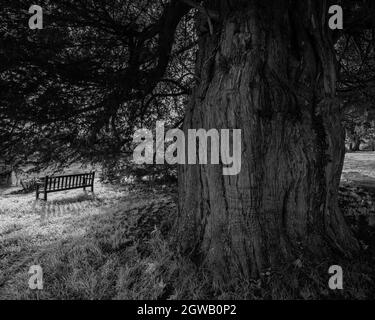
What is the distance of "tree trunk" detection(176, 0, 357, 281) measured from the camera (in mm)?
2668

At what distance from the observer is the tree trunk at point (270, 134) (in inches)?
105

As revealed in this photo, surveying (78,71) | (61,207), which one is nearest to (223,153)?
(78,71)

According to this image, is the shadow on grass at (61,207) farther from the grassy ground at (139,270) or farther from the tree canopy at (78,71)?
the tree canopy at (78,71)

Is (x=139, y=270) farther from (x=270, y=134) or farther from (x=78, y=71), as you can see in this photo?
(x=78, y=71)

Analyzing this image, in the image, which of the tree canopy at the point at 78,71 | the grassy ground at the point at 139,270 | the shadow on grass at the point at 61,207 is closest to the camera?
the grassy ground at the point at 139,270

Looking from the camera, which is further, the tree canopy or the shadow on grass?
the shadow on grass

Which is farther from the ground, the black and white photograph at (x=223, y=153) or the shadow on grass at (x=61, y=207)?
the black and white photograph at (x=223, y=153)

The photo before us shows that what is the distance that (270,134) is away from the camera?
106 inches

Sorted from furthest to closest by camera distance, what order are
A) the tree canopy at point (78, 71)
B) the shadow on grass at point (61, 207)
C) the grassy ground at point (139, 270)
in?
the shadow on grass at point (61, 207) < the tree canopy at point (78, 71) < the grassy ground at point (139, 270)

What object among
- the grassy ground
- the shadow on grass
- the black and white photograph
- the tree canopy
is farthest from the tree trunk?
the shadow on grass

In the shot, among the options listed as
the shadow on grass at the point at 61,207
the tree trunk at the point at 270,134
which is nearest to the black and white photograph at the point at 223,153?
the tree trunk at the point at 270,134

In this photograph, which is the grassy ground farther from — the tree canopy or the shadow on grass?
the shadow on grass

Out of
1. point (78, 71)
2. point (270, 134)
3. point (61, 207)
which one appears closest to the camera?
point (270, 134)
